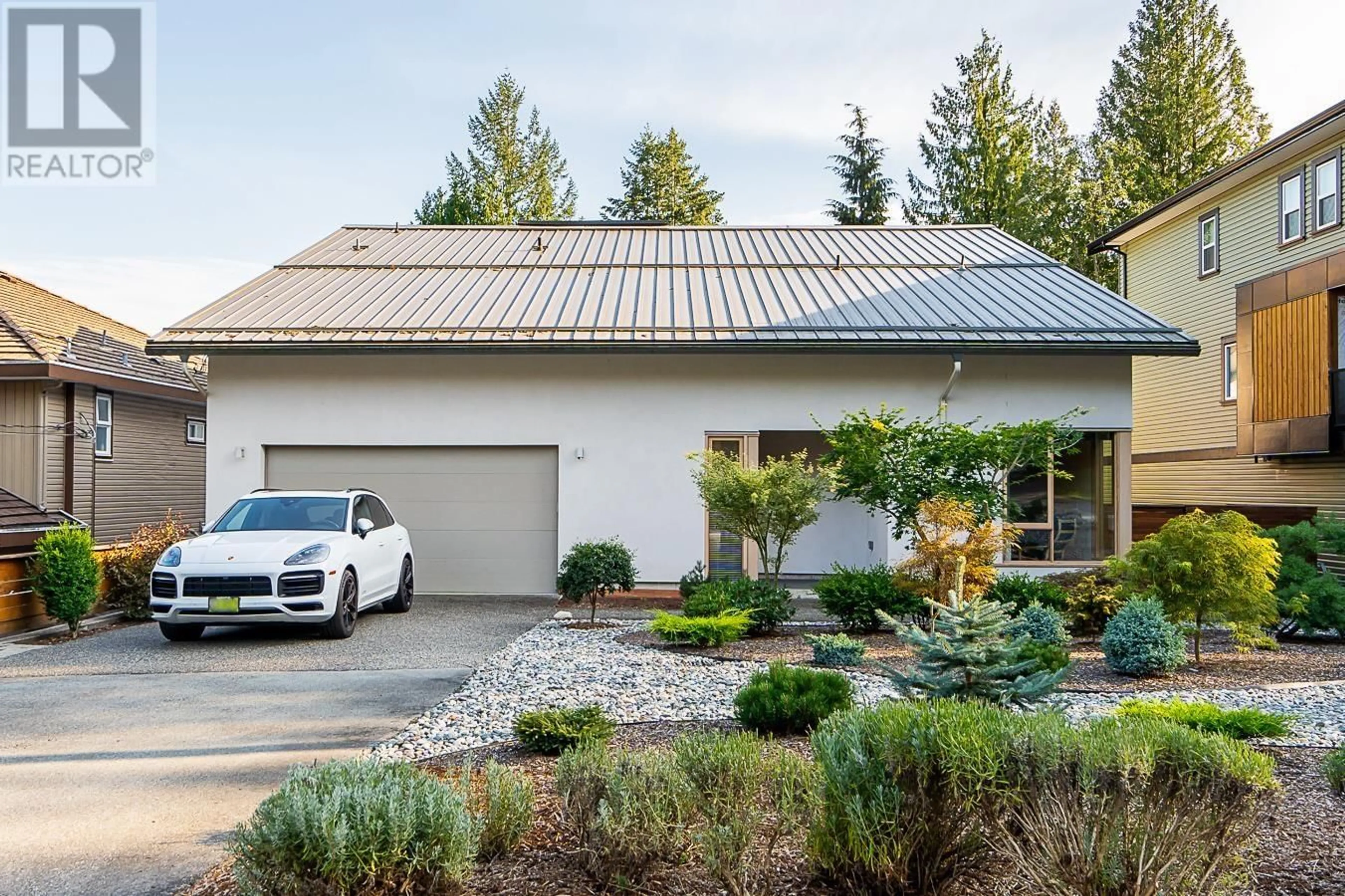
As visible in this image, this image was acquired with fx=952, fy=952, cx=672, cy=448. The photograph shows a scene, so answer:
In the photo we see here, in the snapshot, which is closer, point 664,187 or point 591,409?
point 591,409

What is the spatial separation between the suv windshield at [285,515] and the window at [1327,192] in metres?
17.3

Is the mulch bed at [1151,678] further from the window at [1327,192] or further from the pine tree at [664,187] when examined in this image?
the pine tree at [664,187]

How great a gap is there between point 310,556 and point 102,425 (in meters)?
9.62

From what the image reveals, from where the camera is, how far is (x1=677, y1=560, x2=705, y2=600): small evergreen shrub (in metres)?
11.0

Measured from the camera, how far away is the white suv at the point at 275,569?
→ 9.15 m

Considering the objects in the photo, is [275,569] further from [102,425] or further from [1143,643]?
[102,425]

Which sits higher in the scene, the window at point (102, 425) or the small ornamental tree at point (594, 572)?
the window at point (102, 425)

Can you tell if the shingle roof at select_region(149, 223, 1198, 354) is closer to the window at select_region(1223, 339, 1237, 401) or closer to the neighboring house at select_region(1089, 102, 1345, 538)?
the neighboring house at select_region(1089, 102, 1345, 538)

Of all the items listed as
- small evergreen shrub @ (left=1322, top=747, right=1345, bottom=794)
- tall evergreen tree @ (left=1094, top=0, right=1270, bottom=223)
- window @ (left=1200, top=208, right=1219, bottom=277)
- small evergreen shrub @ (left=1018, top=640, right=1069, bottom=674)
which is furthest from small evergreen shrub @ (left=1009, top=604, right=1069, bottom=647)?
tall evergreen tree @ (left=1094, top=0, right=1270, bottom=223)

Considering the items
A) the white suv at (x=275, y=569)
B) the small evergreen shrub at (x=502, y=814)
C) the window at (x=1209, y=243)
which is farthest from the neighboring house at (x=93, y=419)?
the window at (x=1209, y=243)

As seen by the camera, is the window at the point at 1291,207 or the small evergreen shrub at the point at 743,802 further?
the window at the point at 1291,207

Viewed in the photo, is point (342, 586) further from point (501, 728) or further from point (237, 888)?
point (237, 888)

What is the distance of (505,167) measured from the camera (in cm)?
3141

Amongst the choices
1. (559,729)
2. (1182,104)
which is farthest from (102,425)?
(1182,104)
